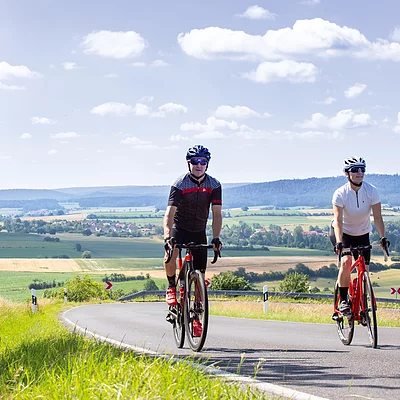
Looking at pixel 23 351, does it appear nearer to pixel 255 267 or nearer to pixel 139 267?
pixel 255 267

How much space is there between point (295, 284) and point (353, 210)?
37019 mm

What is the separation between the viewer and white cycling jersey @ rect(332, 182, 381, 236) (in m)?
8.97

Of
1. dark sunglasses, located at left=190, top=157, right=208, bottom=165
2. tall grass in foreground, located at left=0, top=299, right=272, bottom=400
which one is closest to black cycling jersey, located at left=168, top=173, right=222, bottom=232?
dark sunglasses, located at left=190, top=157, right=208, bottom=165

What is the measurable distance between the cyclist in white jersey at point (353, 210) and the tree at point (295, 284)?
116 ft

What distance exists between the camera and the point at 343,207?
898cm

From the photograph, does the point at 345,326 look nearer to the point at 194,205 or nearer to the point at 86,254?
the point at 194,205

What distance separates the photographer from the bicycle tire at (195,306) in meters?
8.00

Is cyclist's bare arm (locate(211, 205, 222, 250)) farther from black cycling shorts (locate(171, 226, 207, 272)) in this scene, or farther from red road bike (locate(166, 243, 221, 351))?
red road bike (locate(166, 243, 221, 351))

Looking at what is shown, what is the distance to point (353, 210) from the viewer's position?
8.96 m

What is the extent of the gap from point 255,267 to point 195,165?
8269 centimetres

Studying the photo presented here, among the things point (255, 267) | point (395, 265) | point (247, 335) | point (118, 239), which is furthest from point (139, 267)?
point (247, 335)

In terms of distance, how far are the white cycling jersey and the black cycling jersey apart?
158 cm

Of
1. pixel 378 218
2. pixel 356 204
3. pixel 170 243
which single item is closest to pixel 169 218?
pixel 170 243

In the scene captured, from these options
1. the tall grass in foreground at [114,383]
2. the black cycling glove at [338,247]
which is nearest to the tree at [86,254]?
the black cycling glove at [338,247]
